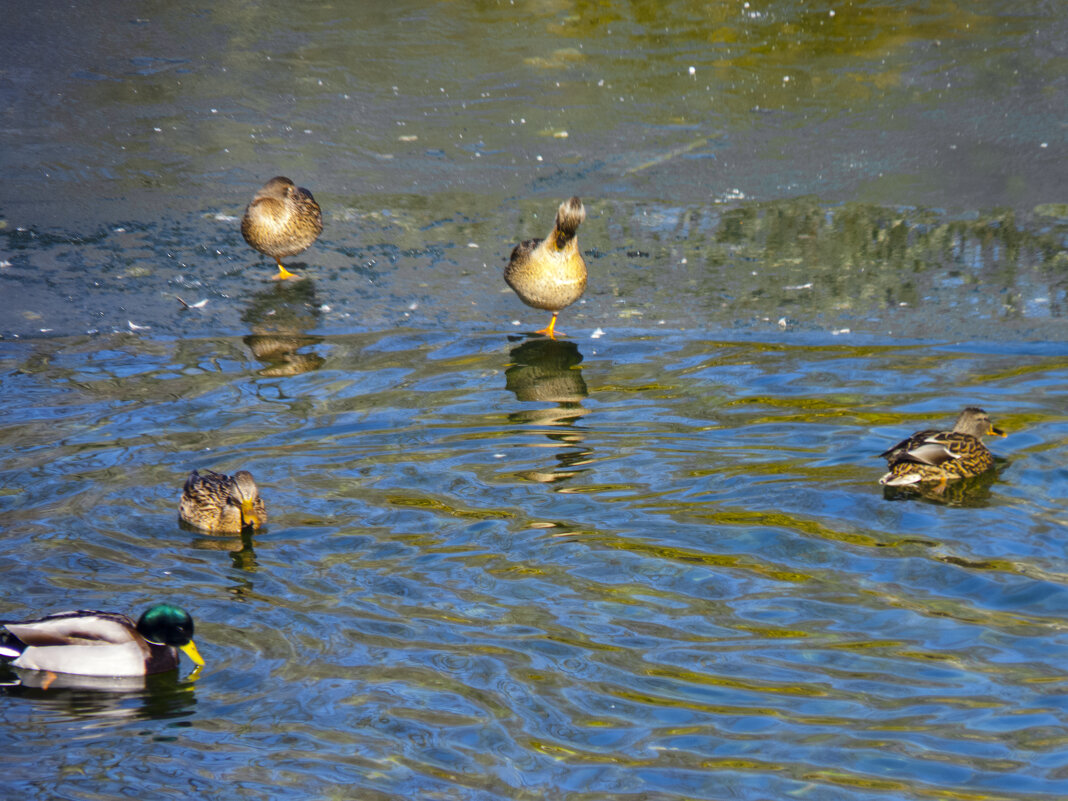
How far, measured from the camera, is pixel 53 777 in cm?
463

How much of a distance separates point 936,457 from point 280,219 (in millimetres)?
5825

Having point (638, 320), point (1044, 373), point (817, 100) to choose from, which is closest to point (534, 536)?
point (638, 320)

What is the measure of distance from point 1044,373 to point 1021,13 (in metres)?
7.49

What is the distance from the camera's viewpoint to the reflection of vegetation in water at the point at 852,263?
9.45 meters

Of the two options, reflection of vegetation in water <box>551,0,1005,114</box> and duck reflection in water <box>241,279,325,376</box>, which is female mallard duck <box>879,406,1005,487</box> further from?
reflection of vegetation in water <box>551,0,1005,114</box>

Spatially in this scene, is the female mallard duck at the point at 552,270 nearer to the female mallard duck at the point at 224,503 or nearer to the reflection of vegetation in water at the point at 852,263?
the reflection of vegetation in water at the point at 852,263

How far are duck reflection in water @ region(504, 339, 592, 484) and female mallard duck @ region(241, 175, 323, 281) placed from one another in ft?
7.70

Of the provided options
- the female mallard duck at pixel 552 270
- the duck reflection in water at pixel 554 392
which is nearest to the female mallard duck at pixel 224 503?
the duck reflection in water at pixel 554 392

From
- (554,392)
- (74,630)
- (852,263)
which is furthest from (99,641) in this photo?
(852,263)

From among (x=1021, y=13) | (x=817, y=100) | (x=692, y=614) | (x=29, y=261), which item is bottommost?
(x=692, y=614)

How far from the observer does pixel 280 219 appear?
33.2 feet

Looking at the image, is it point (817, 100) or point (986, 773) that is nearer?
point (986, 773)

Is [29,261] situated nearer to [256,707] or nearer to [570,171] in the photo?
[570,171]

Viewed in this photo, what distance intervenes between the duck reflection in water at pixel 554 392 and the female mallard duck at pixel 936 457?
1.85 m
